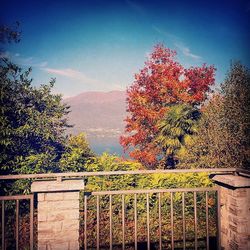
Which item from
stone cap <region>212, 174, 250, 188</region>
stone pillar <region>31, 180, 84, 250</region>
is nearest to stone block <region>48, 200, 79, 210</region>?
stone pillar <region>31, 180, 84, 250</region>

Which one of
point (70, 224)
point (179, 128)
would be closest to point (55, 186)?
point (70, 224)

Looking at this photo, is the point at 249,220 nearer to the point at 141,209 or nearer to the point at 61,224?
the point at 61,224

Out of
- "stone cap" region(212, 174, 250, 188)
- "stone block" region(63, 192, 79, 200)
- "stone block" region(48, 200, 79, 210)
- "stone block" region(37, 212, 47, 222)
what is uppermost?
"stone cap" region(212, 174, 250, 188)

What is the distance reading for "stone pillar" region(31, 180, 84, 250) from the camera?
337 centimetres

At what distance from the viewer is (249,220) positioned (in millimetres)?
3648

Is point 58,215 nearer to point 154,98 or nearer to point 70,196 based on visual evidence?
point 70,196

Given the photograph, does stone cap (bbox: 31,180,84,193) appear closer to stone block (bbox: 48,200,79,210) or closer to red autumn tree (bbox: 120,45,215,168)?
stone block (bbox: 48,200,79,210)

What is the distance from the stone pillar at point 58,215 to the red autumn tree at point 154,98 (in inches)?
414

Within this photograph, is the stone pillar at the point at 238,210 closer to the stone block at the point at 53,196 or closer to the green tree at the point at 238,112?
the stone block at the point at 53,196

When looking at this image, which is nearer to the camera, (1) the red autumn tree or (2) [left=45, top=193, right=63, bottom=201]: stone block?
(2) [left=45, top=193, right=63, bottom=201]: stone block

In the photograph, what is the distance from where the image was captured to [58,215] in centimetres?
341

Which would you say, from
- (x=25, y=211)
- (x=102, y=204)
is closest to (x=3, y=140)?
(x=25, y=211)

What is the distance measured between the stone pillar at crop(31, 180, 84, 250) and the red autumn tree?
34.5 feet

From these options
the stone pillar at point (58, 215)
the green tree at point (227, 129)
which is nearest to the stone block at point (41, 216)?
the stone pillar at point (58, 215)
